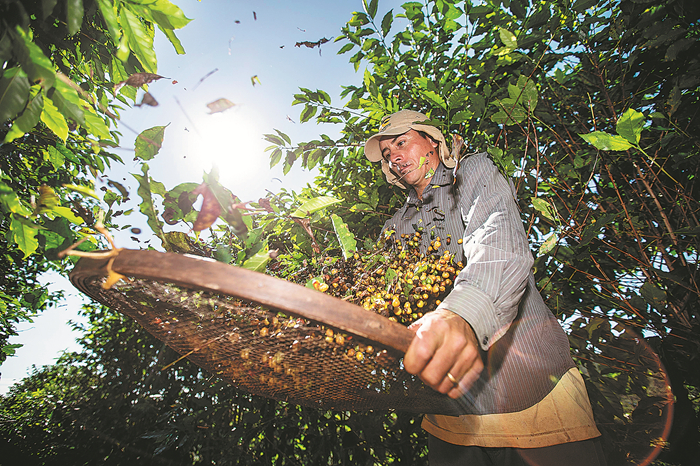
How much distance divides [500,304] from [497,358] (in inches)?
18.1

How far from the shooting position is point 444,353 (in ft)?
2.13

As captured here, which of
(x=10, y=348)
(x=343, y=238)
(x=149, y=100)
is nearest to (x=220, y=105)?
(x=149, y=100)

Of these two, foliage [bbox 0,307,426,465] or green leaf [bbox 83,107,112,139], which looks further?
foliage [bbox 0,307,426,465]

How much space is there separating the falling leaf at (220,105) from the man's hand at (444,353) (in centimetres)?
94

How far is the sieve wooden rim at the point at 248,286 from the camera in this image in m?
0.47

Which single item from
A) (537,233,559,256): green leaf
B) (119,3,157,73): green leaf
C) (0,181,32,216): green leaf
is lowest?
(0,181,32,216): green leaf

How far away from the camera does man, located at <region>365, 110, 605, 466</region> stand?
699 mm

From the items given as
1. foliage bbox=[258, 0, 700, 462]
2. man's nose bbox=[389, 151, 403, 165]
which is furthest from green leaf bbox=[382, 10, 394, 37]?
man's nose bbox=[389, 151, 403, 165]

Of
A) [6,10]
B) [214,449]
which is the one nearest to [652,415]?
[6,10]

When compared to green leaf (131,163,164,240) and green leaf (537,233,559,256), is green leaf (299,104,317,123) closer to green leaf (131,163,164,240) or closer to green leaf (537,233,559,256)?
green leaf (131,163,164,240)

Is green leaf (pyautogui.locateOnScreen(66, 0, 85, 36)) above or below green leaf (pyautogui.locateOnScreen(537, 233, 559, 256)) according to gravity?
above

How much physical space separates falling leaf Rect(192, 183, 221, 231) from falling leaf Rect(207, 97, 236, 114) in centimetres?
33

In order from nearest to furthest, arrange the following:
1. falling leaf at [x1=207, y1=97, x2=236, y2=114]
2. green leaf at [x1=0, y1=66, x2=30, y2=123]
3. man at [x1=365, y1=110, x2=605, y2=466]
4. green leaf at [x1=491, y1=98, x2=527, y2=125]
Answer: green leaf at [x1=0, y1=66, x2=30, y2=123]
man at [x1=365, y1=110, x2=605, y2=466]
falling leaf at [x1=207, y1=97, x2=236, y2=114]
green leaf at [x1=491, y1=98, x2=527, y2=125]

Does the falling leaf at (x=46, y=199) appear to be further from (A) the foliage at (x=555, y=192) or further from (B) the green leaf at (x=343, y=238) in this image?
(B) the green leaf at (x=343, y=238)
